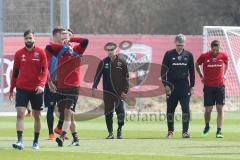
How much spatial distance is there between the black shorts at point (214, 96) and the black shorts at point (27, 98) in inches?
215

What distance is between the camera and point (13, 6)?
3425cm

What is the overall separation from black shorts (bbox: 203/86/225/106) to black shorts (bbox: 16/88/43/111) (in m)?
5.46

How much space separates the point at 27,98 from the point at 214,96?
5769 millimetres

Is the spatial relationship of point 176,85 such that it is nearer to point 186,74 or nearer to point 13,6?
point 186,74

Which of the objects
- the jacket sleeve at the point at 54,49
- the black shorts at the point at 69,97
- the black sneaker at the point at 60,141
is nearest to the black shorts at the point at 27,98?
the black shorts at the point at 69,97

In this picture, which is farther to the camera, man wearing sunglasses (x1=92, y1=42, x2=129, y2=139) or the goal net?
the goal net

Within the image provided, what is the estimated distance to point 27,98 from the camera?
17797 millimetres

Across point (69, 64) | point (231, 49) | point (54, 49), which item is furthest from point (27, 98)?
point (231, 49)

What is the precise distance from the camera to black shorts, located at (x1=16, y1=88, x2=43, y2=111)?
17734 mm

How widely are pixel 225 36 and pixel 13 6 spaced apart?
314 inches

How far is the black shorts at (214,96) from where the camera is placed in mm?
21812

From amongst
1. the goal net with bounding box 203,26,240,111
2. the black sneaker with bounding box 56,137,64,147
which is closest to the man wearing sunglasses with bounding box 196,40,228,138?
the black sneaker with bounding box 56,137,64,147

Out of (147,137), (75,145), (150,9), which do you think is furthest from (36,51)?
(150,9)

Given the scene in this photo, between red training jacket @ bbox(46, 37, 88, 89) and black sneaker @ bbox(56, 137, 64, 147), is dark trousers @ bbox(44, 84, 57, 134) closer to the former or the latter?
red training jacket @ bbox(46, 37, 88, 89)
